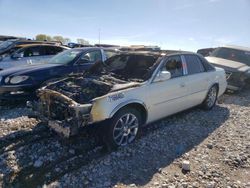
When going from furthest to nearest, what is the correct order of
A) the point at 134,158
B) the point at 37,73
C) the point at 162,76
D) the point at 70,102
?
1. the point at 37,73
2. the point at 162,76
3. the point at 134,158
4. the point at 70,102

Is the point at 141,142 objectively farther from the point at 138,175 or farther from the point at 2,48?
the point at 2,48

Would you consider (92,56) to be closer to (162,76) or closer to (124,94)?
(162,76)

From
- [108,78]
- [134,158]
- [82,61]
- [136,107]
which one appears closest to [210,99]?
[136,107]

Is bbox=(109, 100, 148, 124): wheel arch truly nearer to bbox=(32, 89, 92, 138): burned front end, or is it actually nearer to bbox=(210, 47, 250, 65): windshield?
bbox=(32, 89, 92, 138): burned front end

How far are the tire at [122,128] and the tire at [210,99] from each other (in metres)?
2.77

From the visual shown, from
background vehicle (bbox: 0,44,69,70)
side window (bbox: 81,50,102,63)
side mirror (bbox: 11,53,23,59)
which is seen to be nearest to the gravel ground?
side window (bbox: 81,50,102,63)

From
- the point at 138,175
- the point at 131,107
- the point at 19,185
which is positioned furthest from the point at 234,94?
the point at 19,185

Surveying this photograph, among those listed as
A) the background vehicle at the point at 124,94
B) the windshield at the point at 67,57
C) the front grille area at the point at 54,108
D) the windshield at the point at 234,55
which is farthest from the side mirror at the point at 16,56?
the windshield at the point at 234,55

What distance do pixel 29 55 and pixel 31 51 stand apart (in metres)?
0.17

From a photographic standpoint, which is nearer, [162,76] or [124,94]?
[124,94]

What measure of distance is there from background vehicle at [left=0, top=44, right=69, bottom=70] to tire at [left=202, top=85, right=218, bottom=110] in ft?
19.0

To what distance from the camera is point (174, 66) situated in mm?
5574

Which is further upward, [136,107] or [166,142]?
[136,107]

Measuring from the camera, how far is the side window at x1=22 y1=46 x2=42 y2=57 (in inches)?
398
